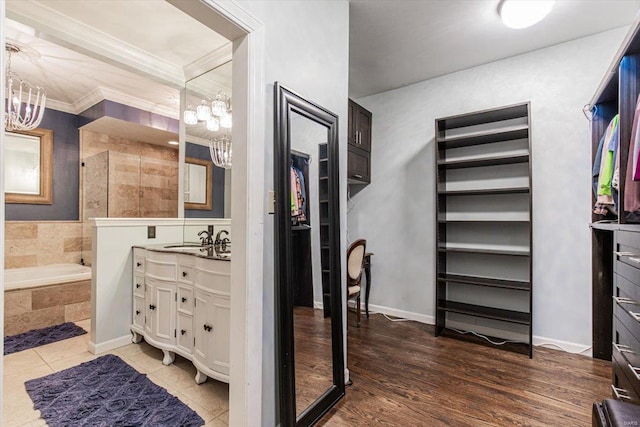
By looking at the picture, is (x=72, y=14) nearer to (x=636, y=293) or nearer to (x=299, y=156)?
(x=299, y=156)

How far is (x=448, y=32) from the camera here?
2.67 meters

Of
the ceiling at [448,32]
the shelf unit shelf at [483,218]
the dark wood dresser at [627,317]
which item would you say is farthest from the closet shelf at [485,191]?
the ceiling at [448,32]

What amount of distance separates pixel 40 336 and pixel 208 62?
3.06 metres

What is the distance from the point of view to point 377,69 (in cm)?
330

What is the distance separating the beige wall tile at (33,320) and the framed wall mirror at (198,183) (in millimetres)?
1701

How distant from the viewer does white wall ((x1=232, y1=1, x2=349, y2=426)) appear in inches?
61.9

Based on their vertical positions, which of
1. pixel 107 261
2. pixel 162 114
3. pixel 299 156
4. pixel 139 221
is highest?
pixel 162 114

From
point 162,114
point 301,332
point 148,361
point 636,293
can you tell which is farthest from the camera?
point 162,114

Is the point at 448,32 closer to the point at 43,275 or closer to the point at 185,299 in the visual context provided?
the point at 185,299

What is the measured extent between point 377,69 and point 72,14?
8.64ft

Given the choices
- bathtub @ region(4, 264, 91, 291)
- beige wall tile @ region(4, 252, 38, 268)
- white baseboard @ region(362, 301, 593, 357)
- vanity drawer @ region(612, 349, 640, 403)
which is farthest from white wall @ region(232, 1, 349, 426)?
beige wall tile @ region(4, 252, 38, 268)

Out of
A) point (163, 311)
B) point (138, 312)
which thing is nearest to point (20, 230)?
point (138, 312)

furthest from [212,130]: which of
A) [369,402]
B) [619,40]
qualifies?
[619,40]

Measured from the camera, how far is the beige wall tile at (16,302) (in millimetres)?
2963
